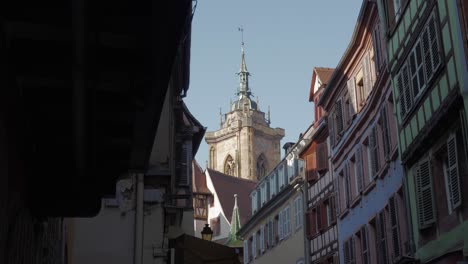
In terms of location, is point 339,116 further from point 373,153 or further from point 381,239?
point 381,239

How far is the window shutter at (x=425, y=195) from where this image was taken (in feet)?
52.3

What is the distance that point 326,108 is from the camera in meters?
28.9

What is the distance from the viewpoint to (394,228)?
1978 cm

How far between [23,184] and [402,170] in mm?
12840

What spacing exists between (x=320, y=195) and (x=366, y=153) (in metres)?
7.64

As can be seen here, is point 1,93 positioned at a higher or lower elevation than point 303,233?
lower

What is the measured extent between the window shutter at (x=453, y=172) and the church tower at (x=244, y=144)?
83.0 m

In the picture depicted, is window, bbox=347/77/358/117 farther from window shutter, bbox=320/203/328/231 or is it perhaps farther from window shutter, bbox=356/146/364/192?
window shutter, bbox=320/203/328/231

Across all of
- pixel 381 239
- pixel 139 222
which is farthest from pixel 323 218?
pixel 139 222

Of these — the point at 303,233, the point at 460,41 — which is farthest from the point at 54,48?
the point at 303,233

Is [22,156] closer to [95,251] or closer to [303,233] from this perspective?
[95,251]

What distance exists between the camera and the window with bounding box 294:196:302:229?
33500 mm

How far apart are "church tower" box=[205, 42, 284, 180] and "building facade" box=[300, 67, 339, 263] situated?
64797 millimetres

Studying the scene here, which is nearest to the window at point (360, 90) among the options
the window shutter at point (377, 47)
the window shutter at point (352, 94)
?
the window shutter at point (352, 94)
